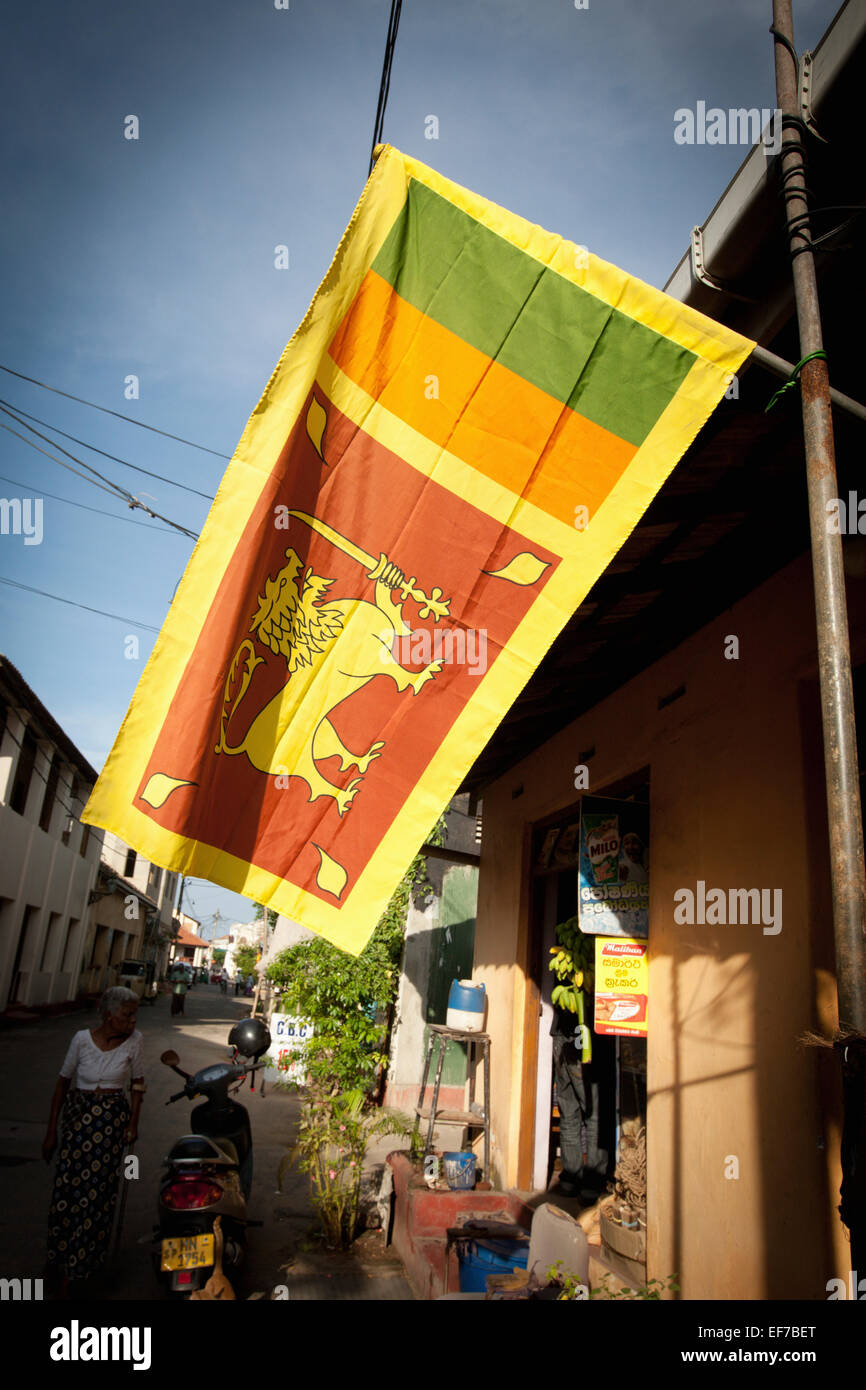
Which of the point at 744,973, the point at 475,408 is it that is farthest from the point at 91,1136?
the point at 475,408

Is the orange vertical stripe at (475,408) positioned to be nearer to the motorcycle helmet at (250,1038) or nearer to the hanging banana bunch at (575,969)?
the hanging banana bunch at (575,969)

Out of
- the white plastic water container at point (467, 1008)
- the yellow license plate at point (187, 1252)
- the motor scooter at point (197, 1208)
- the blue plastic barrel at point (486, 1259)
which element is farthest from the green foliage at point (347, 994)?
the yellow license plate at point (187, 1252)

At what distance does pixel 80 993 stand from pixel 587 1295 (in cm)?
2520

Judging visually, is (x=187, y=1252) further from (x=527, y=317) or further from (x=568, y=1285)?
(x=527, y=317)

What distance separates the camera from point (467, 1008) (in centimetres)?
722

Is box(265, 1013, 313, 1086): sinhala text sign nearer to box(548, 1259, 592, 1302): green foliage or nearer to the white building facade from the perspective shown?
box(548, 1259, 592, 1302): green foliage

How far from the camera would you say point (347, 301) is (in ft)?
8.50

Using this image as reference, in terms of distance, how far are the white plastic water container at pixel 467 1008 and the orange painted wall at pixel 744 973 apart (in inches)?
119

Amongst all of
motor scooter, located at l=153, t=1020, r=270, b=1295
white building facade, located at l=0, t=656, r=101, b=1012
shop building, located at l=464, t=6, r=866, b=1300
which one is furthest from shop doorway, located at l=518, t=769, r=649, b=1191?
white building facade, located at l=0, t=656, r=101, b=1012

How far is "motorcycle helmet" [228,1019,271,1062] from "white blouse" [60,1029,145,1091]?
2093mm

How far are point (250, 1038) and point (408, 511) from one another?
535 cm

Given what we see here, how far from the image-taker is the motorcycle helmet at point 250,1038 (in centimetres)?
642

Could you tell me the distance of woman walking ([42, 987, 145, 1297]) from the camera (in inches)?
162

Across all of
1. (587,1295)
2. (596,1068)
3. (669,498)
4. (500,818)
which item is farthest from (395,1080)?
(669,498)
